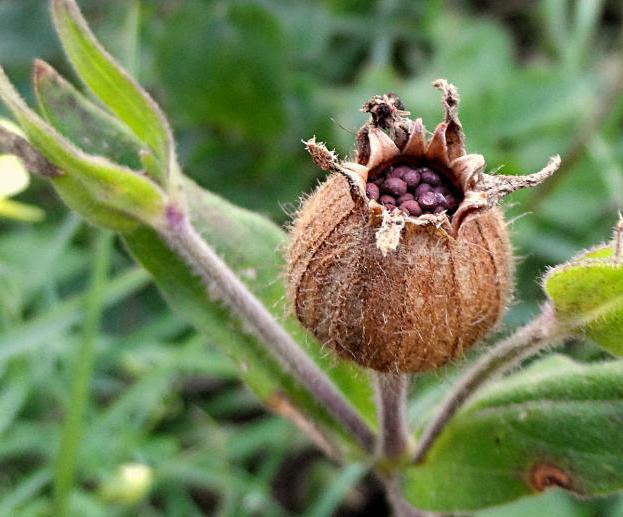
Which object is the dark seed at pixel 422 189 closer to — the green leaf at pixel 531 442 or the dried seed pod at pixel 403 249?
the dried seed pod at pixel 403 249

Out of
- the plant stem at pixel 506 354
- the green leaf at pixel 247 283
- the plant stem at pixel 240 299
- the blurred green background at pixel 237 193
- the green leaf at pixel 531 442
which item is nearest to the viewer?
the plant stem at pixel 506 354

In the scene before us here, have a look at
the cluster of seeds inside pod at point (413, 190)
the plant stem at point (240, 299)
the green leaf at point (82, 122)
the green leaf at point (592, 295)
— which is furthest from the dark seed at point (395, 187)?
the green leaf at point (82, 122)

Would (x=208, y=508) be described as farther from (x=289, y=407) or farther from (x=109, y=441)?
(x=289, y=407)

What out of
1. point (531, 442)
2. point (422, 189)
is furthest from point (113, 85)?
point (531, 442)

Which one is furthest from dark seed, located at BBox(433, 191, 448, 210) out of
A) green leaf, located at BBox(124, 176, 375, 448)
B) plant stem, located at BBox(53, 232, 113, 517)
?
plant stem, located at BBox(53, 232, 113, 517)

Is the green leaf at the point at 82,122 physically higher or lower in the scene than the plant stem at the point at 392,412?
higher

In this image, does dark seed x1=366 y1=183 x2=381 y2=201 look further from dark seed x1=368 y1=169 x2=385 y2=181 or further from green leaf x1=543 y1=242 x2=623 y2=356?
green leaf x1=543 y1=242 x2=623 y2=356

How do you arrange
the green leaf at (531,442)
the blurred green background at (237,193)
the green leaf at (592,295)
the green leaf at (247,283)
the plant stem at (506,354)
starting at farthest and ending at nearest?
1. the blurred green background at (237,193)
2. the green leaf at (247,283)
3. the green leaf at (531,442)
4. the plant stem at (506,354)
5. the green leaf at (592,295)

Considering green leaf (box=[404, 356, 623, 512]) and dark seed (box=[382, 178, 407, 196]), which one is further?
green leaf (box=[404, 356, 623, 512])
